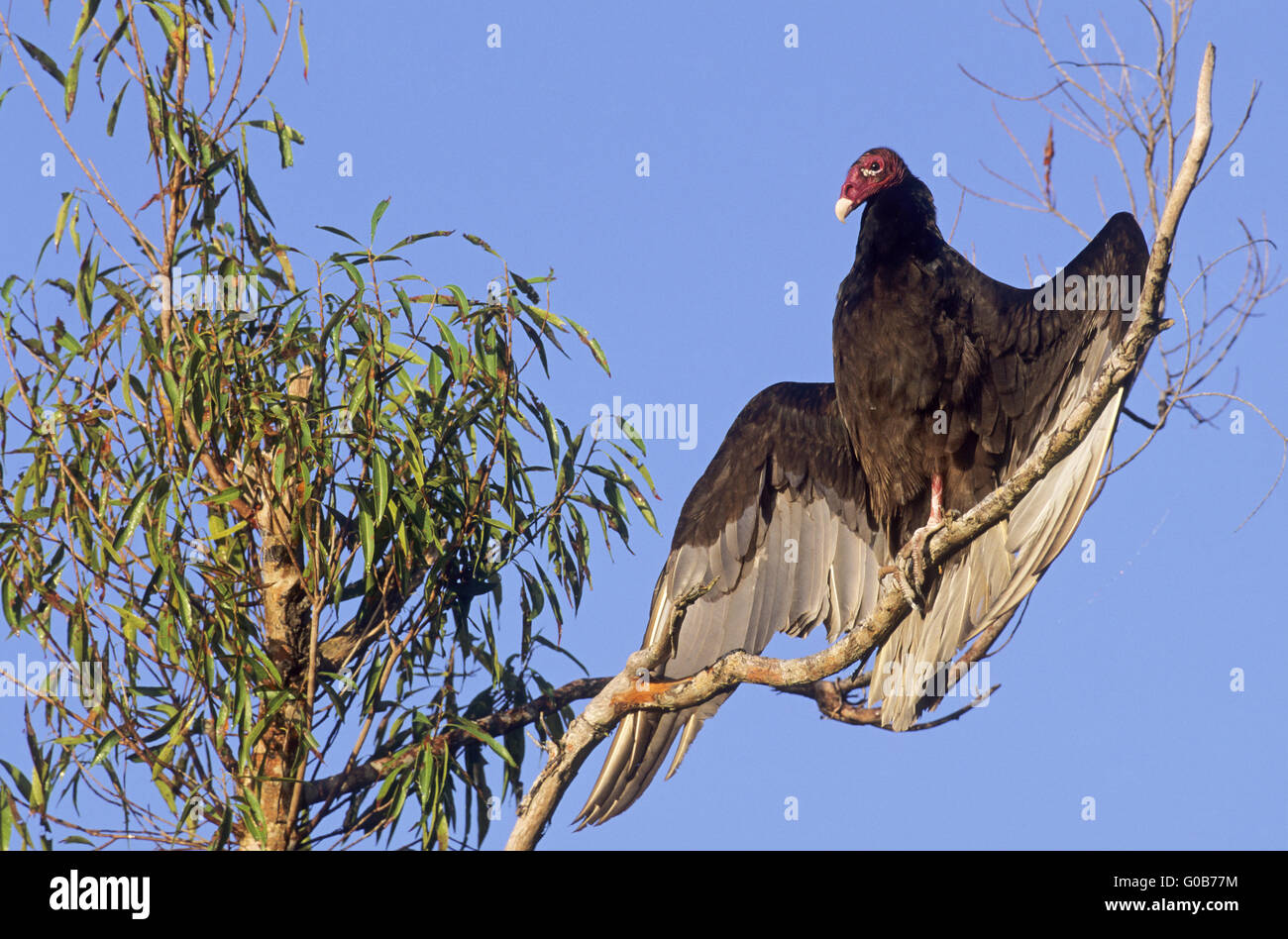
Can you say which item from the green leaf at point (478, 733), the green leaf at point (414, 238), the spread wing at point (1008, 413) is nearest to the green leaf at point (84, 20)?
the green leaf at point (414, 238)

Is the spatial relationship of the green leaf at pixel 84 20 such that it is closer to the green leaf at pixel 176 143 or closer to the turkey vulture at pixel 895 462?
the green leaf at pixel 176 143

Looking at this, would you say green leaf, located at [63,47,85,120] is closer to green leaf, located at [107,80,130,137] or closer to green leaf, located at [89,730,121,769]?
green leaf, located at [107,80,130,137]

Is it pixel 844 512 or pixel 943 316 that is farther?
pixel 844 512

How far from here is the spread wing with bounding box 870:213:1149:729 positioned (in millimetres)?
3959

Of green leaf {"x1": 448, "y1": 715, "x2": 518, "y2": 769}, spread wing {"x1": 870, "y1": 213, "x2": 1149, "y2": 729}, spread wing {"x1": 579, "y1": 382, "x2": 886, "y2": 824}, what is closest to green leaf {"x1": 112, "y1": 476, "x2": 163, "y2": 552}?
green leaf {"x1": 448, "y1": 715, "x2": 518, "y2": 769}

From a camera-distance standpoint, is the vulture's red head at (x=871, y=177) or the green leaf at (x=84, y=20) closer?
the green leaf at (x=84, y=20)

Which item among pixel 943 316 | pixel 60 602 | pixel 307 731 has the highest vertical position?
pixel 943 316

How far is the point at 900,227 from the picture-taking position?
14.7 ft

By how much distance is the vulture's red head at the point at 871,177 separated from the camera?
15.2 feet
